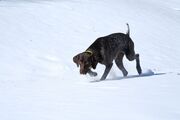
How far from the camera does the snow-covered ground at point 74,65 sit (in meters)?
6.76

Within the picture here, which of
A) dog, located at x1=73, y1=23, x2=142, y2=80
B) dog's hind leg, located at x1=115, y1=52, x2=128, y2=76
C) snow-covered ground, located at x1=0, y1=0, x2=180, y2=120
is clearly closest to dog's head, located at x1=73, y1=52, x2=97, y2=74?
dog, located at x1=73, y1=23, x2=142, y2=80

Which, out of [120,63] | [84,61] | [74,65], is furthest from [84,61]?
[74,65]

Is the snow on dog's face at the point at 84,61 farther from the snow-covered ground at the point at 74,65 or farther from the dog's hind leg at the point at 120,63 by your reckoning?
the dog's hind leg at the point at 120,63

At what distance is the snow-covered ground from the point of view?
6.76 m

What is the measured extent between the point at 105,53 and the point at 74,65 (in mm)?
1692

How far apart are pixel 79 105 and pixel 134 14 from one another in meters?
13.4

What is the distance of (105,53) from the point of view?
35.9 ft

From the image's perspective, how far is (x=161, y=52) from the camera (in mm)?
15312

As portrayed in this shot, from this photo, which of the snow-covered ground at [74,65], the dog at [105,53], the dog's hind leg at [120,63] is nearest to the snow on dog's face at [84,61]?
the dog at [105,53]

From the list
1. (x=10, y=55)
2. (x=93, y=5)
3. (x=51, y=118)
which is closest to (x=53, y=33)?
(x=10, y=55)

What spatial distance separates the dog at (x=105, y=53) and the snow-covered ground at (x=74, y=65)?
365 millimetres

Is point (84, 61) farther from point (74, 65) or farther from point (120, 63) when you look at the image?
point (74, 65)

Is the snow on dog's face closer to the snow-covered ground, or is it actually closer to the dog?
the dog

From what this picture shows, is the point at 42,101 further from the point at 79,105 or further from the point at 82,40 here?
the point at 82,40
